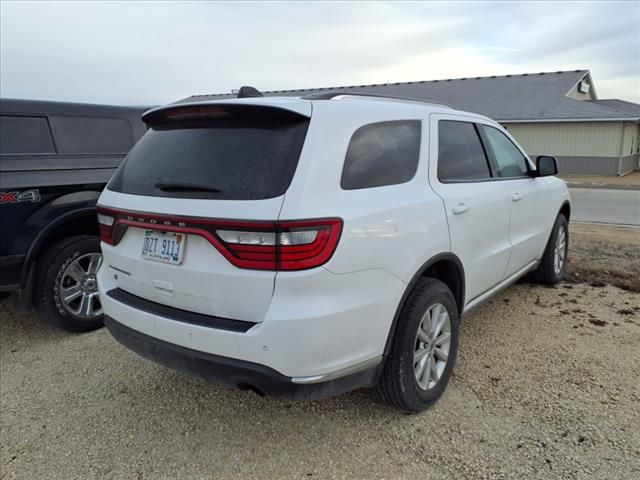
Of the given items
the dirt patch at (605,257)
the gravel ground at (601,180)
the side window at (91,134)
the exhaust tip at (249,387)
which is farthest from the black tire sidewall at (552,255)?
the gravel ground at (601,180)

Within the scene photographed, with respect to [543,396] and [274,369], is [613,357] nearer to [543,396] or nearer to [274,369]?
[543,396]

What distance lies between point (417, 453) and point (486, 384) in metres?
0.91

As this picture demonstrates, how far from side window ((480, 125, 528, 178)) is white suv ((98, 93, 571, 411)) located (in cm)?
97

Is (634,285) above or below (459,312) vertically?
below

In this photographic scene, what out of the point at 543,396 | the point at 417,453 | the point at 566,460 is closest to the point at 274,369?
the point at 417,453

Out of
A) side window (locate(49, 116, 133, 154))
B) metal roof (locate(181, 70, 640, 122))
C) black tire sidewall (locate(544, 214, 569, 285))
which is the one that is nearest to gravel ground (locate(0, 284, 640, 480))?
black tire sidewall (locate(544, 214, 569, 285))

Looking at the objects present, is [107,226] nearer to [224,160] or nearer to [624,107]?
[224,160]

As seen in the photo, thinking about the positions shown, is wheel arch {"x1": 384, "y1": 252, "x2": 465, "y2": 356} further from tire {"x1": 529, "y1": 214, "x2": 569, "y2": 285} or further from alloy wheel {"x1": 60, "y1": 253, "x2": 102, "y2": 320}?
alloy wheel {"x1": 60, "y1": 253, "x2": 102, "y2": 320}

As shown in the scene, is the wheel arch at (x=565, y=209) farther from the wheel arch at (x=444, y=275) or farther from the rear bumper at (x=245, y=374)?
the rear bumper at (x=245, y=374)

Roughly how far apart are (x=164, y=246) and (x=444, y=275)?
177cm

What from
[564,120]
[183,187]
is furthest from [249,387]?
[564,120]

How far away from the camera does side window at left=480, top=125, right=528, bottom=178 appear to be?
409 cm

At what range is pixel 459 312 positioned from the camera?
11.3 feet

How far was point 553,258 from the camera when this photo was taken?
520 cm
